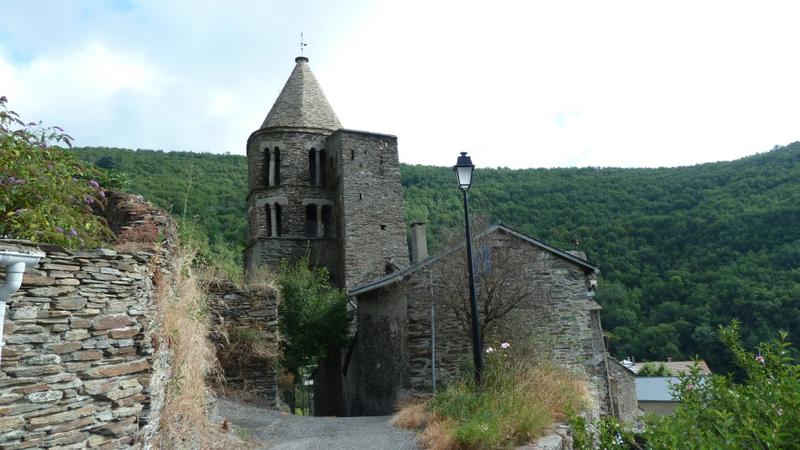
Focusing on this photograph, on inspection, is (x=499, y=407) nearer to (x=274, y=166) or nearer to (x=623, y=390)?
(x=623, y=390)

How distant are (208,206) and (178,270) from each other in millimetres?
32152

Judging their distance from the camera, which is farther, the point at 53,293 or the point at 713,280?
the point at 713,280

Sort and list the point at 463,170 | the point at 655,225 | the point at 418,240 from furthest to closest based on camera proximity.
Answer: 1. the point at 655,225
2. the point at 418,240
3. the point at 463,170

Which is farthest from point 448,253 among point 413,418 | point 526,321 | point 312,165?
point 312,165

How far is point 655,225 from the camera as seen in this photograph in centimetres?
4022

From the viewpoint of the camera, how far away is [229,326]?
33.3 ft

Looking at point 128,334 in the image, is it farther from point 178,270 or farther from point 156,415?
point 178,270

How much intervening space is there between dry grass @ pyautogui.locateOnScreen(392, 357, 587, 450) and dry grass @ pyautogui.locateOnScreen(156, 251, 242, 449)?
9.14 ft

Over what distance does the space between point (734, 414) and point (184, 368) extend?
5.33 metres

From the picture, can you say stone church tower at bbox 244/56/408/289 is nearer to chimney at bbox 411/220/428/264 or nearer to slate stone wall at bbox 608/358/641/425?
chimney at bbox 411/220/428/264

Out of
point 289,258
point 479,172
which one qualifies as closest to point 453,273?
point 289,258

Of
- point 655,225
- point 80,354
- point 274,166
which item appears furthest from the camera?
point 655,225

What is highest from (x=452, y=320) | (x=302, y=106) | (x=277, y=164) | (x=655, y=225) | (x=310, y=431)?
(x=302, y=106)

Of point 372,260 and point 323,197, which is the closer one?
point 372,260
